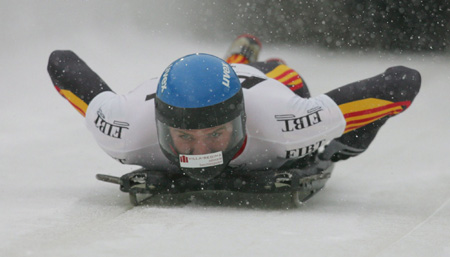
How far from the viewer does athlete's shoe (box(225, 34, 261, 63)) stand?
6.01 m

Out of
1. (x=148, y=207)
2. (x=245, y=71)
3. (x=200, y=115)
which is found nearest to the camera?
(x=200, y=115)

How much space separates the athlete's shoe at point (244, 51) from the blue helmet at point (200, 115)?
267 cm

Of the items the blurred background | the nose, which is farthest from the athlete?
the blurred background

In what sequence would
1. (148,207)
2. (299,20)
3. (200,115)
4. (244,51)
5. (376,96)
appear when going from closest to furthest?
(200,115) < (148,207) < (376,96) < (244,51) < (299,20)

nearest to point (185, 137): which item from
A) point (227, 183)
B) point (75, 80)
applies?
point (227, 183)

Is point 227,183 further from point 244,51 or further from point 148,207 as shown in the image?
point 244,51

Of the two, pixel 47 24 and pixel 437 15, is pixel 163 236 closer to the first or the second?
pixel 47 24

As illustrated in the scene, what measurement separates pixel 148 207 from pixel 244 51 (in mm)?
2796

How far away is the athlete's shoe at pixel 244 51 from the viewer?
6012mm

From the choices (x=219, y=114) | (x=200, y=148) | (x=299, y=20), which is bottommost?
(x=299, y=20)

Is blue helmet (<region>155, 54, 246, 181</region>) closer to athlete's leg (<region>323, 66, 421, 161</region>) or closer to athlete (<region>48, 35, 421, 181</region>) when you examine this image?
athlete (<region>48, 35, 421, 181</region>)

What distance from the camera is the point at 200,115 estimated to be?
10.3ft

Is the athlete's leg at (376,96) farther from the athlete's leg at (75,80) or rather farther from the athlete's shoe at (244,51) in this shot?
the athlete's shoe at (244,51)

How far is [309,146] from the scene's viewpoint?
11.7ft
